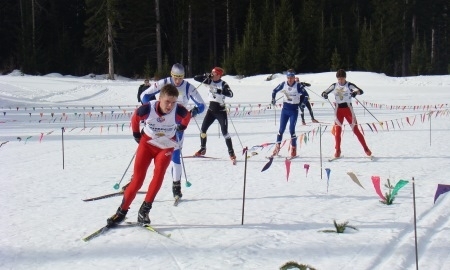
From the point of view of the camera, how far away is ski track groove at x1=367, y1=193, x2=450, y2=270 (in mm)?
4574

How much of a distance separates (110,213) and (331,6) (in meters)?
50.0

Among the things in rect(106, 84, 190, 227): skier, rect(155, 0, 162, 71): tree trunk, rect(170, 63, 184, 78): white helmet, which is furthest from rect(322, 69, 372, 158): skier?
rect(155, 0, 162, 71): tree trunk

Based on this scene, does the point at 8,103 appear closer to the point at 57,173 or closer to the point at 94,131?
the point at 94,131

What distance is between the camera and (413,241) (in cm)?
513

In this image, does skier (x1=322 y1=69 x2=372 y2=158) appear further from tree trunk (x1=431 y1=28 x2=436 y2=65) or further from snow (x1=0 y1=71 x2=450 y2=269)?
tree trunk (x1=431 y1=28 x2=436 y2=65)

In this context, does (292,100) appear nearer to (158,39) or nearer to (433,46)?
(158,39)

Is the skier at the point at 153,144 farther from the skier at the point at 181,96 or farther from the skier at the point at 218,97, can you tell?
the skier at the point at 218,97

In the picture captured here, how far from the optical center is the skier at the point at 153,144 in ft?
18.0

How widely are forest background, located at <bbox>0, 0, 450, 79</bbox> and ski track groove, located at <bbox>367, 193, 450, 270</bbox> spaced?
31.7 meters

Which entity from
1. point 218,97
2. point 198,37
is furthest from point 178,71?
point 198,37

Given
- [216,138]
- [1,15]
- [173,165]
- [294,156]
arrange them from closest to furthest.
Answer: [173,165]
[294,156]
[216,138]
[1,15]

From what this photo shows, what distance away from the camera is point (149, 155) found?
568 cm

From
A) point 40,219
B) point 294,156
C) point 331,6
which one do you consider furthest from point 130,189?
point 331,6

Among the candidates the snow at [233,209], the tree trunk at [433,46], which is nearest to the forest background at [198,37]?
the tree trunk at [433,46]
